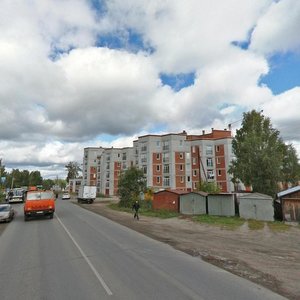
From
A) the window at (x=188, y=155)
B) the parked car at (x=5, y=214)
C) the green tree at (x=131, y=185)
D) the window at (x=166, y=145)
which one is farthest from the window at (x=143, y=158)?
the parked car at (x=5, y=214)

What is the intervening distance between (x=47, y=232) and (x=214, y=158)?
5722cm

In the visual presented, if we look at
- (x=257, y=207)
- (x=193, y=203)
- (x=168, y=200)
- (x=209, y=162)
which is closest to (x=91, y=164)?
(x=209, y=162)

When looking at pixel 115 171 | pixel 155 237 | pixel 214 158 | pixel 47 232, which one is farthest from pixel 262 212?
pixel 115 171

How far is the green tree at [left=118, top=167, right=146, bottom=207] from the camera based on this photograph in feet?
130

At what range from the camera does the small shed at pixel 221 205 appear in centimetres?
2628

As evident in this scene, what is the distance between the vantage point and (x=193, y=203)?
2895cm

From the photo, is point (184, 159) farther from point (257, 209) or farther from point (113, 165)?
point (257, 209)

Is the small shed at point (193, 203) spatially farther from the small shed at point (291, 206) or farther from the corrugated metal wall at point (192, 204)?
the small shed at point (291, 206)

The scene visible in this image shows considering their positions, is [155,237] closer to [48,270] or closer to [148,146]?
[48,270]

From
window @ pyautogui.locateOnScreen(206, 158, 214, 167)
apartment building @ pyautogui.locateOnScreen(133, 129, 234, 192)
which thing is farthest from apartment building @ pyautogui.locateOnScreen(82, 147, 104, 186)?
window @ pyautogui.locateOnScreen(206, 158, 214, 167)

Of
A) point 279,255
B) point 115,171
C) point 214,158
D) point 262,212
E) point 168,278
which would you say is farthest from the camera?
point 115,171

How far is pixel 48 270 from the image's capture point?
829 cm

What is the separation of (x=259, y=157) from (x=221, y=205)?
28.4 ft

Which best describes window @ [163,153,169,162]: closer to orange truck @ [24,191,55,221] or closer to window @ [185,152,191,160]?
window @ [185,152,191,160]
